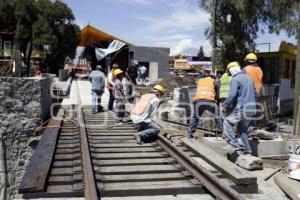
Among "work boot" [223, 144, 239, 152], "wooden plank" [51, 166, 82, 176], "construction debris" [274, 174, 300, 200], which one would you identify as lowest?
"construction debris" [274, 174, 300, 200]

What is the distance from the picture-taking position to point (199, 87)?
11.1 meters

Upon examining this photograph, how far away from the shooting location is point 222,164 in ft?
27.0

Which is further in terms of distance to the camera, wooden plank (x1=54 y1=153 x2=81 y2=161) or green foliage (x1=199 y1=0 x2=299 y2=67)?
green foliage (x1=199 y1=0 x2=299 y2=67)

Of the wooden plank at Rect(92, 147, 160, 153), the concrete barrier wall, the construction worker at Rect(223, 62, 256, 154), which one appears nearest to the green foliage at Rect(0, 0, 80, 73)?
the concrete barrier wall

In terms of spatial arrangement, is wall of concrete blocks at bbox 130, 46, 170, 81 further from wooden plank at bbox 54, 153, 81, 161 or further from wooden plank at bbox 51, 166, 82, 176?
wooden plank at bbox 51, 166, 82, 176

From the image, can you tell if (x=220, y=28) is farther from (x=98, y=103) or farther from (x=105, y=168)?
(x=105, y=168)

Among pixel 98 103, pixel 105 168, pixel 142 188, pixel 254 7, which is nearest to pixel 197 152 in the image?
pixel 105 168

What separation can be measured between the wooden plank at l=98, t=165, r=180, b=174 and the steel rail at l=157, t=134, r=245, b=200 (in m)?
0.28

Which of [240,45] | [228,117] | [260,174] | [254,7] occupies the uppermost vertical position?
[254,7]

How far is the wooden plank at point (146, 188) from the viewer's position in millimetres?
6859

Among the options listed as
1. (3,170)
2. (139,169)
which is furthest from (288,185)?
(3,170)

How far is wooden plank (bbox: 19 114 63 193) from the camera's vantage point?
6.78 metres

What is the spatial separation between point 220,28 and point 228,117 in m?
17.8

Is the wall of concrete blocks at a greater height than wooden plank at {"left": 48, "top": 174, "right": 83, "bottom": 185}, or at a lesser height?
greater
